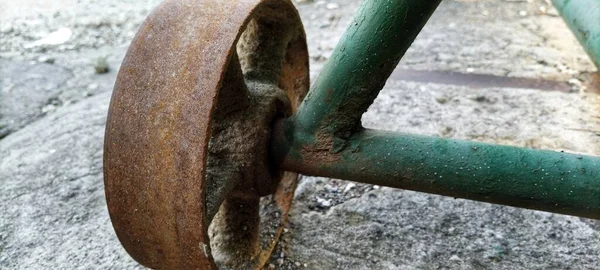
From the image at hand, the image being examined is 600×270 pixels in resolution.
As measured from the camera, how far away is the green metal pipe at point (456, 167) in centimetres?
100

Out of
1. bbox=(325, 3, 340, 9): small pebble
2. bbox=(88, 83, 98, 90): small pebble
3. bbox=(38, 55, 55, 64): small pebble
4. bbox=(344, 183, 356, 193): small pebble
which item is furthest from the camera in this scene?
bbox=(325, 3, 340, 9): small pebble

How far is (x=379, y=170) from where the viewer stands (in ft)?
3.56

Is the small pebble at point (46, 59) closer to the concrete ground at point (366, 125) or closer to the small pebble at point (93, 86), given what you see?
the concrete ground at point (366, 125)

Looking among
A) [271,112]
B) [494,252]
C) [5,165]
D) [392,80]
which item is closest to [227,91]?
[271,112]

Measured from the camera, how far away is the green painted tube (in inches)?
63.1

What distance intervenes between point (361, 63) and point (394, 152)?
0.18 metres

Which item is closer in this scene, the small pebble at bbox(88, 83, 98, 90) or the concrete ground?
the concrete ground

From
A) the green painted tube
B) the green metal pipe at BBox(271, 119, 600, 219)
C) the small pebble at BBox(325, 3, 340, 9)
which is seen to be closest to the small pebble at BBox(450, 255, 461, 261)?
the green metal pipe at BBox(271, 119, 600, 219)

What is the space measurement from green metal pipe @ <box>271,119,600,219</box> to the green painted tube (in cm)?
72

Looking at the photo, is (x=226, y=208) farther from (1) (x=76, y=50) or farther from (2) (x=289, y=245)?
(1) (x=76, y=50)

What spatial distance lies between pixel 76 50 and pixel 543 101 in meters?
1.89

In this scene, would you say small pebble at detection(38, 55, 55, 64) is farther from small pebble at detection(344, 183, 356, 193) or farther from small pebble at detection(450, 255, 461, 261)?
small pebble at detection(450, 255, 461, 261)

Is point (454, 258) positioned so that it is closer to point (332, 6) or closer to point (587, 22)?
point (587, 22)

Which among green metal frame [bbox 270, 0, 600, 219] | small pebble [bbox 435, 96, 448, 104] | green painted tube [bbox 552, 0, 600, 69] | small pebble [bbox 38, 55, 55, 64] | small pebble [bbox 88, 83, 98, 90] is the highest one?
green metal frame [bbox 270, 0, 600, 219]
